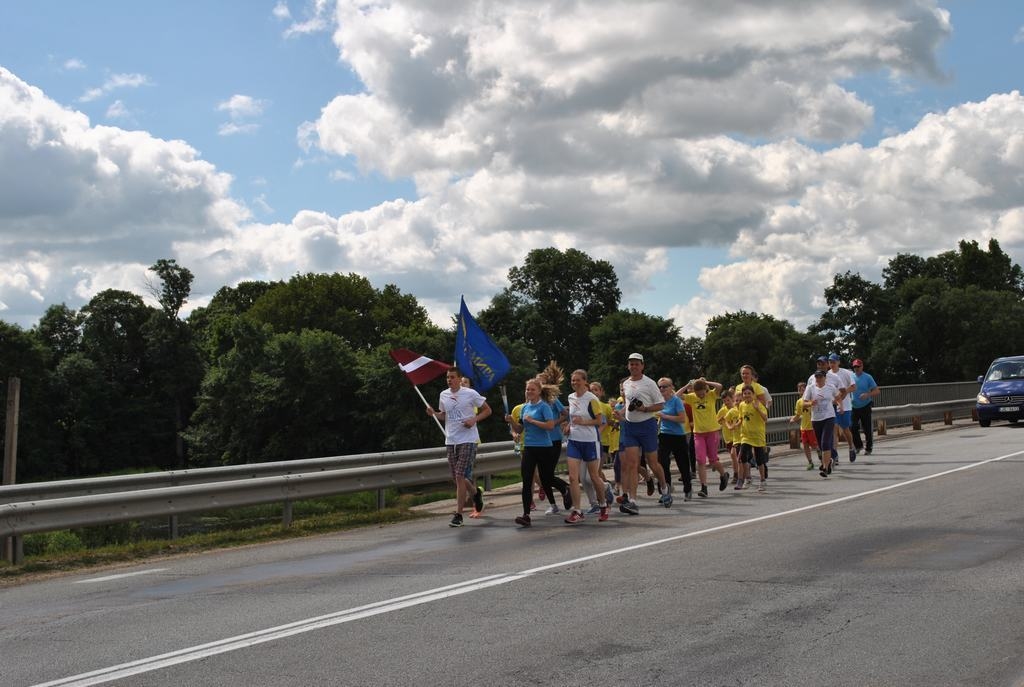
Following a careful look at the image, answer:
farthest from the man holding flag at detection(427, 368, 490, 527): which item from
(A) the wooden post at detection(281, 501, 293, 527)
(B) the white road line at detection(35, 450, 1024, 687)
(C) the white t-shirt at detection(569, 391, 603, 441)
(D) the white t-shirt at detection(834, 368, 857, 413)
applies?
(D) the white t-shirt at detection(834, 368, 857, 413)

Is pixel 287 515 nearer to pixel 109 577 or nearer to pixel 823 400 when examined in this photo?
pixel 109 577

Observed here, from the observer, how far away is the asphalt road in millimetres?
6145

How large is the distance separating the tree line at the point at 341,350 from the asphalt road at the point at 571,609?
47.0m

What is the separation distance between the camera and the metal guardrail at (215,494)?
11805 mm

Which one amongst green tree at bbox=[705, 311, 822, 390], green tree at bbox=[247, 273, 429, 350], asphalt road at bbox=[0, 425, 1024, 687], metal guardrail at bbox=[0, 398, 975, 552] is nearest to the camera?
asphalt road at bbox=[0, 425, 1024, 687]

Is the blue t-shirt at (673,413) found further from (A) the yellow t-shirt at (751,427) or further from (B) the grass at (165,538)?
(B) the grass at (165,538)

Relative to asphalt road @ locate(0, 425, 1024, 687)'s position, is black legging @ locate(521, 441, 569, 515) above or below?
above

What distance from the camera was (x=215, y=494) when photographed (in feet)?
45.0

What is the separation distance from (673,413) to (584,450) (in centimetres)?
254

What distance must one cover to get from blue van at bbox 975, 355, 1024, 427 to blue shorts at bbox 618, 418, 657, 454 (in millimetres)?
18642

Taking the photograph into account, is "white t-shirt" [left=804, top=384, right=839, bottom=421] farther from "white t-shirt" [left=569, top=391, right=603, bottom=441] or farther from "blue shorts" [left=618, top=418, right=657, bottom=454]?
"white t-shirt" [left=569, top=391, right=603, bottom=441]

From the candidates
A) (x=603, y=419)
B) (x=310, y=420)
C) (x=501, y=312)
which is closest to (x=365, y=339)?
(x=501, y=312)

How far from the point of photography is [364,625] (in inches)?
289

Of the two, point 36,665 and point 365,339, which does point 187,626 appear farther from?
point 365,339
